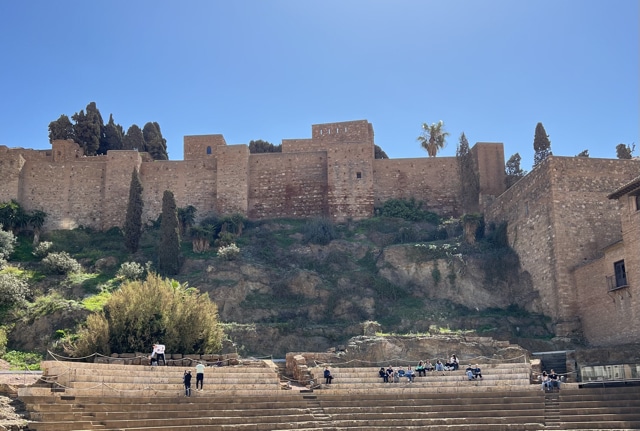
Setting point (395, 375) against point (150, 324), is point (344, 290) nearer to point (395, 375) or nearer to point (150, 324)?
point (395, 375)

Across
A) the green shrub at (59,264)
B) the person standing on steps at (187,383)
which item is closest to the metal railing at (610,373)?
the person standing on steps at (187,383)

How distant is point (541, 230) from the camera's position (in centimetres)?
3094

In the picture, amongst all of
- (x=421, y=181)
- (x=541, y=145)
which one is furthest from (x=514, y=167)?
(x=421, y=181)

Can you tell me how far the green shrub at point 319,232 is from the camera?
3694 cm

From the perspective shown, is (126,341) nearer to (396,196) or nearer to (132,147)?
(396,196)

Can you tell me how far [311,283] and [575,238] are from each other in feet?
35.7

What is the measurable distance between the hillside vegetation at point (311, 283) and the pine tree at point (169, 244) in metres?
0.75

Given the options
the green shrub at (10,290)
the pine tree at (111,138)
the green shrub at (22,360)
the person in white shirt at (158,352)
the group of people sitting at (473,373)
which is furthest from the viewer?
the pine tree at (111,138)

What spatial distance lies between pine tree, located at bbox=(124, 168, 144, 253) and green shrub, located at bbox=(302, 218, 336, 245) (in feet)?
26.9

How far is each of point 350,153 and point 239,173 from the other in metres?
6.05

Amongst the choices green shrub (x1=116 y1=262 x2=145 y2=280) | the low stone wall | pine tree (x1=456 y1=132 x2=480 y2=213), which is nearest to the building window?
pine tree (x1=456 y1=132 x2=480 y2=213)

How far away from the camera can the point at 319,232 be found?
37.2 meters

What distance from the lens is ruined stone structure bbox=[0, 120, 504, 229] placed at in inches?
1598

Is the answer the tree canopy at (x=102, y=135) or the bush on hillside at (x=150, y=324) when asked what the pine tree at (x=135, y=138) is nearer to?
the tree canopy at (x=102, y=135)
